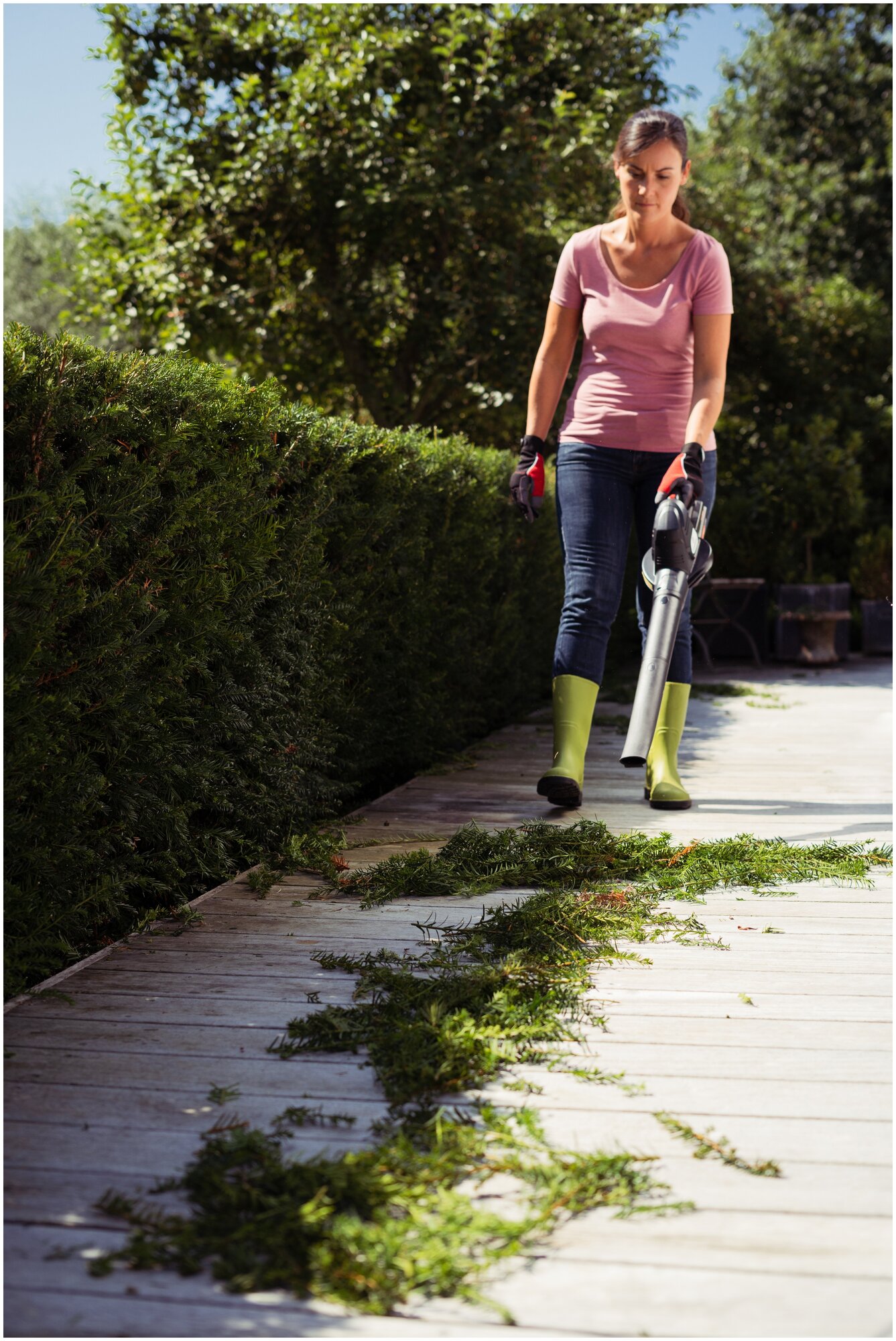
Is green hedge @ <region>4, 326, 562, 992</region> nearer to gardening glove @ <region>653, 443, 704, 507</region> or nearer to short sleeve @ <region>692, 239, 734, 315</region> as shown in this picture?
gardening glove @ <region>653, 443, 704, 507</region>

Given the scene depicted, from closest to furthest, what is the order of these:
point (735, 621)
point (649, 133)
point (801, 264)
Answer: point (649, 133) → point (735, 621) → point (801, 264)

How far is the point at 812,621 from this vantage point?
10656mm

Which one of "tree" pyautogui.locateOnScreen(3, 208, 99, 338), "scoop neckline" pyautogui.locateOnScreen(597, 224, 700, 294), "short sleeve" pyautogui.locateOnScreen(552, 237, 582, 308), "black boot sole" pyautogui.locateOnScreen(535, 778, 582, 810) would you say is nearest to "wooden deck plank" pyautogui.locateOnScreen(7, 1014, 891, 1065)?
"black boot sole" pyautogui.locateOnScreen(535, 778, 582, 810)

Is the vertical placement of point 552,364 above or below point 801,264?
below

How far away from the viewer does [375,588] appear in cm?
425

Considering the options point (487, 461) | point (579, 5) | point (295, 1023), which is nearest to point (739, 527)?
point (579, 5)

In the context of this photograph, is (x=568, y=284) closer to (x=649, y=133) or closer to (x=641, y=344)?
(x=641, y=344)

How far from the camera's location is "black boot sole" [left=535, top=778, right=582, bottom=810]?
13.0 ft

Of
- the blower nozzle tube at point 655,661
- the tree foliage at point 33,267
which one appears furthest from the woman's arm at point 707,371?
the tree foliage at point 33,267

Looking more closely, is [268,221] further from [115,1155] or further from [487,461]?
[115,1155]

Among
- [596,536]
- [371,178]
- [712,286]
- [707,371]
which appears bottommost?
[596,536]

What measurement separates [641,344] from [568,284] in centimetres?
36

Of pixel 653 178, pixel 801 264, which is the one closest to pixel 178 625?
pixel 653 178

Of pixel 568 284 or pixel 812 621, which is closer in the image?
pixel 568 284
